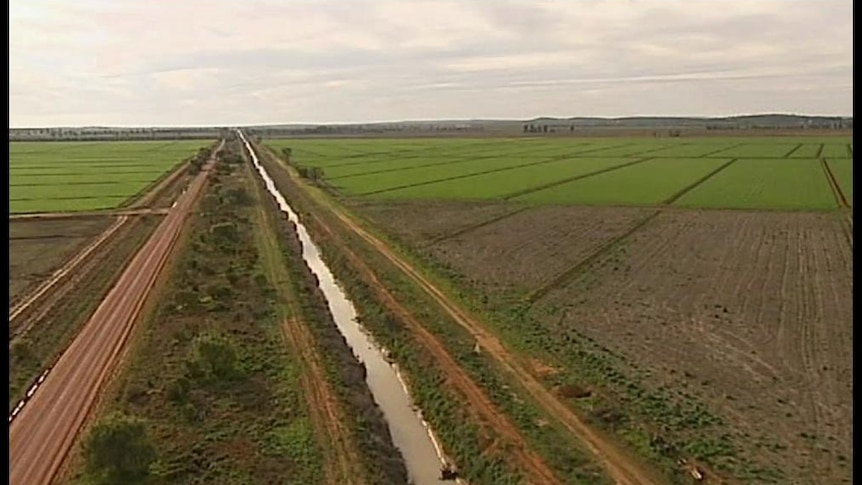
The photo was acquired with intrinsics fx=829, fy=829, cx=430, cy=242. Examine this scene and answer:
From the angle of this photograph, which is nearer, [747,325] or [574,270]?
[747,325]

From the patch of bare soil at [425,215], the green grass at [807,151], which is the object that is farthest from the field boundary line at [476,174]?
the green grass at [807,151]

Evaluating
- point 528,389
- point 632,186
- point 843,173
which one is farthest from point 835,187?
point 528,389

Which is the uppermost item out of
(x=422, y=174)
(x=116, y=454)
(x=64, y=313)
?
(x=116, y=454)

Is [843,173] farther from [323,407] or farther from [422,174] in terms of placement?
[323,407]

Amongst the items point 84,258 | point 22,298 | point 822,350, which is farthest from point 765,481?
point 84,258

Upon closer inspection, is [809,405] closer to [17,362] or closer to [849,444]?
[849,444]

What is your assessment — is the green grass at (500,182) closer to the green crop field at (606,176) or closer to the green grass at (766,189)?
the green crop field at (606,176)

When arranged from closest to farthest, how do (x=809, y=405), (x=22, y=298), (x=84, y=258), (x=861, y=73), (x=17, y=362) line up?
(x=861, y=73), (x=809, y=405), (x=17, y=362), (x=22, y=298), (x=84, y=258)

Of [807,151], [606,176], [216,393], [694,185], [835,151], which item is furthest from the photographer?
[807,151]
